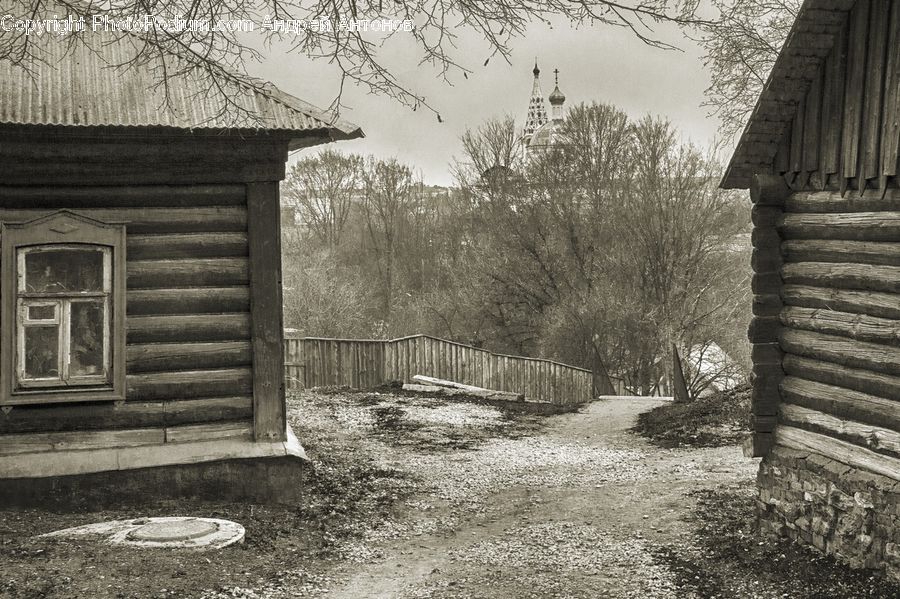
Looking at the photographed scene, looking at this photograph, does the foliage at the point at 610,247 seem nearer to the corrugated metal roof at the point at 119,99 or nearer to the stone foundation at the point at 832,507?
the stone foundation at the point at 832,507

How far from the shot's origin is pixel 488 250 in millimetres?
32812

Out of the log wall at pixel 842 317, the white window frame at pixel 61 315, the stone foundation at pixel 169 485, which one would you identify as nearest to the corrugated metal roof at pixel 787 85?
the log wall at pixel 842 317

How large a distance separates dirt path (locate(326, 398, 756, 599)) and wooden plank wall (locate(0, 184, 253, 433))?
2.34m

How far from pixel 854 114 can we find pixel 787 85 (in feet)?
2.54

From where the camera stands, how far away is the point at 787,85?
771cm

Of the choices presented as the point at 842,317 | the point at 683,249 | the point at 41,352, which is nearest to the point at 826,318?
the point at 842,317

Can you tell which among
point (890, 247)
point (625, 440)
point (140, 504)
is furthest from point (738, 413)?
point (140, 504)

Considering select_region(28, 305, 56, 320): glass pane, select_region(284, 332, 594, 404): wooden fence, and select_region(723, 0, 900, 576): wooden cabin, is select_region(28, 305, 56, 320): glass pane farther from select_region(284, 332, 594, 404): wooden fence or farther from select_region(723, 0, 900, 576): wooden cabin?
select_region(284, 332, 594, 404): wooden fence

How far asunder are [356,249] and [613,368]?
65.0 feet

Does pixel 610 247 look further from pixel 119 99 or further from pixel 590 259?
pixel 119 99

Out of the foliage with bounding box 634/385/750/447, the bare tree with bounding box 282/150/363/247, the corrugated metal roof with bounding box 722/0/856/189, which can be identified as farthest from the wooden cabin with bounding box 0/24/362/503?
the bare tree with bounding box 282/150/363/247

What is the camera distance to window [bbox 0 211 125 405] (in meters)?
8.19

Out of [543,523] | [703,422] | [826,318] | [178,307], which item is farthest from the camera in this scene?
[703,422]

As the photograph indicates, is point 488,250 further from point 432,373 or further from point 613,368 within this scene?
point 432,373
